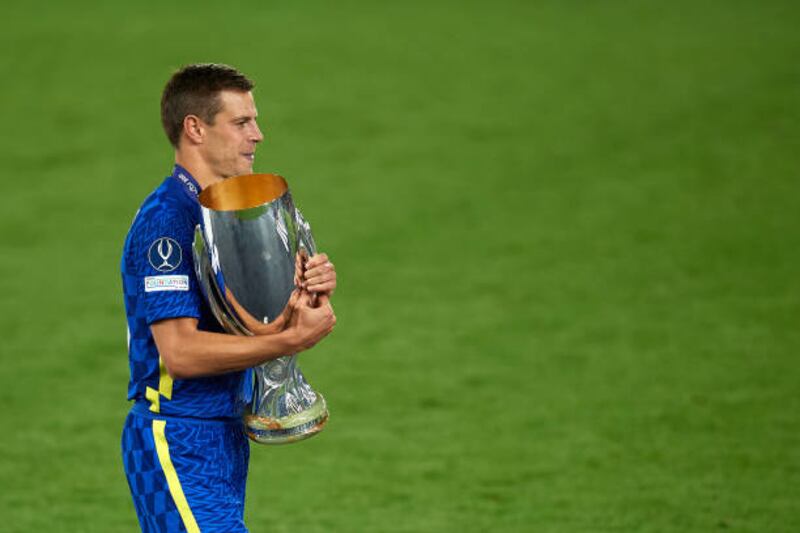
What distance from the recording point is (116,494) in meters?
6.45

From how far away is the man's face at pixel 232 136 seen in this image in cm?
360

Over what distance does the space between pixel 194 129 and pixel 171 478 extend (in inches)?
35.7

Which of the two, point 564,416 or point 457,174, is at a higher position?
point 457,174

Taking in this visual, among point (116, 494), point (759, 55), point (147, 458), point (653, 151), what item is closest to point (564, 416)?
point (116, 494)

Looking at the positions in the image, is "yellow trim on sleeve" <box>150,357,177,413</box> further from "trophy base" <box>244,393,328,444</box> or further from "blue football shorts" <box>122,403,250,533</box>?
"trophy base" <box>244,393,328,444</box>

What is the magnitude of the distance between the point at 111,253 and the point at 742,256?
14.7 feet

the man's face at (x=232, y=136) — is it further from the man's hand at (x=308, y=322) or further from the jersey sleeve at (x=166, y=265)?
the man's hand at (x=308, y=322)

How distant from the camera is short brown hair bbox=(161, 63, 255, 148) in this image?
11.8 ft

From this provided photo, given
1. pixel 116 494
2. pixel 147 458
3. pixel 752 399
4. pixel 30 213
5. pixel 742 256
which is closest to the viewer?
pixel 147 458

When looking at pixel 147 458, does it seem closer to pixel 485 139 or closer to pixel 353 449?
pixel 353 449

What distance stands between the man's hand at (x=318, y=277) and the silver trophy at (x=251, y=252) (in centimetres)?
3

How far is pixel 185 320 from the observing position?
3.46 m

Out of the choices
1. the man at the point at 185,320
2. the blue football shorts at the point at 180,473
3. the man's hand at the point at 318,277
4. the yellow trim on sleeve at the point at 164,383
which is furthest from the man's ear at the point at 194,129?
the blue football shorts at the point at 180,473

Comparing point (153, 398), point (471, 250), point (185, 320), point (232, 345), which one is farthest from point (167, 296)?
point (471, 250)
